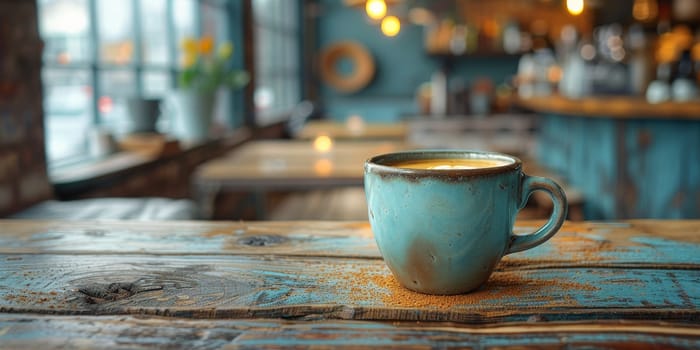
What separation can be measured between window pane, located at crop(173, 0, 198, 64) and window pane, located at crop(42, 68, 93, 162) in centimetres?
113

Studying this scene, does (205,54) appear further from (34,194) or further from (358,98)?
(358,98)

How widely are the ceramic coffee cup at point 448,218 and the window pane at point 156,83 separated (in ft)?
11.7

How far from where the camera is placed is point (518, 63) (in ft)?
28.3

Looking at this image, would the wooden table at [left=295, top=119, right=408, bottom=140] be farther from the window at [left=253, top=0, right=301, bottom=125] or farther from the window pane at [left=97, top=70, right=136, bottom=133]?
the window pane at [left=97, top=70, right=136, bottom=133]

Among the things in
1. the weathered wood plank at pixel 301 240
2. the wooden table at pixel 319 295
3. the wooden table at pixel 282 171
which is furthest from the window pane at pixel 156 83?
the wooden table at pixel 319 295

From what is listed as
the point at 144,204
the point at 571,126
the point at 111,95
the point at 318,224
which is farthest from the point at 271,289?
the point at 571,126

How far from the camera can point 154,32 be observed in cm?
412

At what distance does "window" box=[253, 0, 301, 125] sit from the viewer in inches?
260

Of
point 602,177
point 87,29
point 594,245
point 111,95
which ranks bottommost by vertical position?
point 602,177

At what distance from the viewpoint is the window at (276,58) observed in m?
6.60

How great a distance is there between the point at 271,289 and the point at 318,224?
12.7 inches

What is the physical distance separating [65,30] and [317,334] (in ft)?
9.49

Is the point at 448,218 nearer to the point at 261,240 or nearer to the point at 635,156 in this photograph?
the point at 261,240

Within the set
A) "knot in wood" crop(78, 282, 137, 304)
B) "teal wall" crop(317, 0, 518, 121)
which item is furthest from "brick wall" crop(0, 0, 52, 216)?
"teal wall" crop(317, 0, 518, 121)
